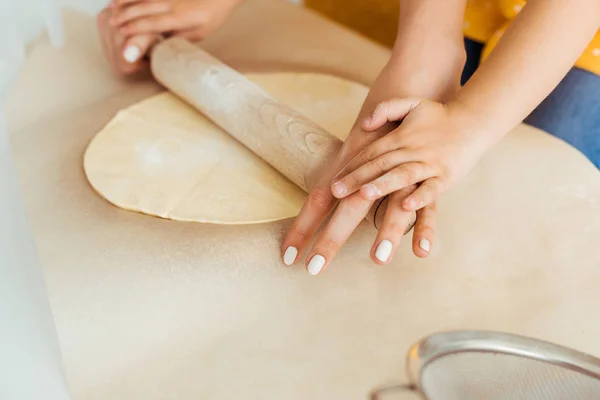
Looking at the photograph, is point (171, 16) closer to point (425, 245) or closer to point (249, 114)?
point (249, 114)

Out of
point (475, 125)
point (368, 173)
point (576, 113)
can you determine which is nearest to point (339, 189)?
point (368, 173)

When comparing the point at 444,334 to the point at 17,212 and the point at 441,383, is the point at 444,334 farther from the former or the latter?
the point at 17,212

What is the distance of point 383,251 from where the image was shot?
2.02ft

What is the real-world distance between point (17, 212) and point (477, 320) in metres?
0.60

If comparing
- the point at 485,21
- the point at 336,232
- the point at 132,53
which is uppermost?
the point at 485,21

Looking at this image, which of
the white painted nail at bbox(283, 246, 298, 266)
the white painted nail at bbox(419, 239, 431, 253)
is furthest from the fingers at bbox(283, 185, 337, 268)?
the white painted nail at bbox(419, 239, 431, 253)

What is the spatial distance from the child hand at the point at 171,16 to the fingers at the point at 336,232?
0.49 metres

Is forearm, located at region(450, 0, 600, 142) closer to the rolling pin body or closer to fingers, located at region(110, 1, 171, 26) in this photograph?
the rolling pin body

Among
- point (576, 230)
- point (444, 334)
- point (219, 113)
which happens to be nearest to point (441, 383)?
point (444, 334)

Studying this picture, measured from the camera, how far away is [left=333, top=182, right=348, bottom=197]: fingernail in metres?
0.63

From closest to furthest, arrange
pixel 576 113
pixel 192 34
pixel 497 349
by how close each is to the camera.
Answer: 1. pixel 497 349
2. pixel 576 113
3. pixel 192 34

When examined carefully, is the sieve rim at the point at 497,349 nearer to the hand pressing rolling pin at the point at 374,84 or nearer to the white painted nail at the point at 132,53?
the hand pressing rolling pin at the point at 374,84

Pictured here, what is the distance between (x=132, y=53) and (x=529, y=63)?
1.92 ft

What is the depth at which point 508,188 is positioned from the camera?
0.79 m
